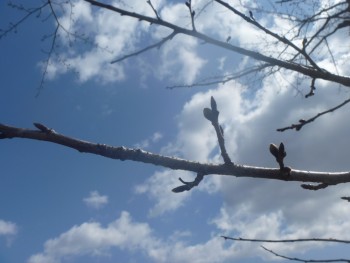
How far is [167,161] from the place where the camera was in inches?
71.4

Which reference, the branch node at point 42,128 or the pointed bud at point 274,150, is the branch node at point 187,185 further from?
the branch node at point 42,128

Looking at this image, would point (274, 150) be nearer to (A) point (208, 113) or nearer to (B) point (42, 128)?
(A) point (208, 113)

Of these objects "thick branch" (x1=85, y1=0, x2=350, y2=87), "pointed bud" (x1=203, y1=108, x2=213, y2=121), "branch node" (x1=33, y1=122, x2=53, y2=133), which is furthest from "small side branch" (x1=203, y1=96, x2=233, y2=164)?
"thick branch" (x1=85, y1=0, x2=350, y2=87)

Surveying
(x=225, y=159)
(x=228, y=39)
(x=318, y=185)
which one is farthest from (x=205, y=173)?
(x=228, y=39)

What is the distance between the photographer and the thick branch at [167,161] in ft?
5.50

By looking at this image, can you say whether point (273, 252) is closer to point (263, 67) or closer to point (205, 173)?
point (205, 173)

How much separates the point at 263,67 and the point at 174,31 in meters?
1.00

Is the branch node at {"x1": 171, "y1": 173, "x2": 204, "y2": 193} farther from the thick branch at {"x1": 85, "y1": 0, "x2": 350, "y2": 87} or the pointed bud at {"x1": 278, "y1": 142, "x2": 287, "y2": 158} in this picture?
the thick branch at {"x1": 85, "y1": 0, "x2": 350, "y2": 87}

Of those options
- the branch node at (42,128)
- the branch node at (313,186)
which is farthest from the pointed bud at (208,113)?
the branch node at (313,186)

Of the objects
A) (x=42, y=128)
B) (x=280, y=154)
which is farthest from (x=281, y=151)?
(x=42, y=128)

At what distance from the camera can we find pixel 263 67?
3.65 metres

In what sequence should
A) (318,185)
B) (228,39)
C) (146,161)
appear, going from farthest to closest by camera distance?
1. (228,39)
2. (318,185)
3. (146,161)

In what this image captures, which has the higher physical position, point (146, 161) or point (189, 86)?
point (189, 86)

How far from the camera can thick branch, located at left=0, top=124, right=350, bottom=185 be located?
5.50 ft
